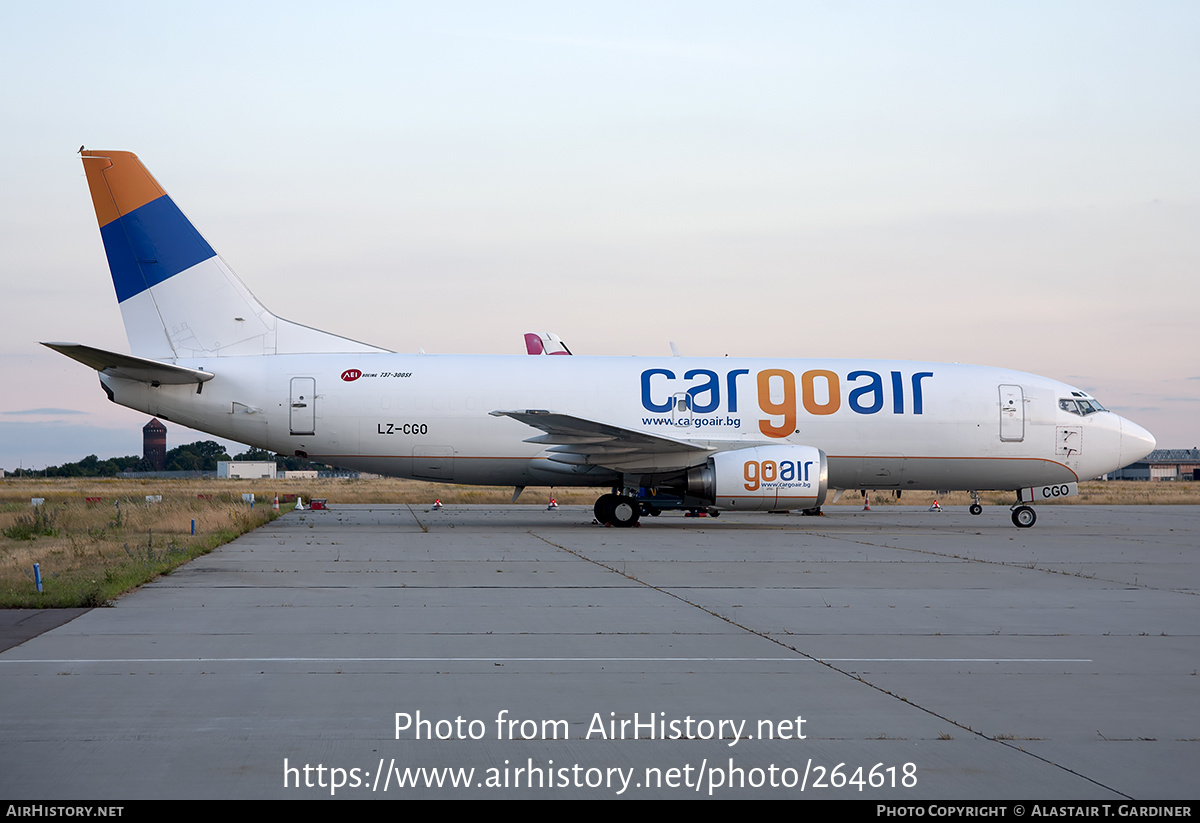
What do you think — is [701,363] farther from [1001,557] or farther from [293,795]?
[293,795]

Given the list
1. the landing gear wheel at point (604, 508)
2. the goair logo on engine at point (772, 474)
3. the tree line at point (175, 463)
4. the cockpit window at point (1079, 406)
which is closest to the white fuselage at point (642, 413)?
the cockpit window at point (1079, 406)

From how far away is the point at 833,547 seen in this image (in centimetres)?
1788

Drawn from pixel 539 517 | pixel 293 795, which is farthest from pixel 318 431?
pixel 293 795

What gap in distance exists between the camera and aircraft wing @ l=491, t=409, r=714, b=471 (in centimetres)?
2077

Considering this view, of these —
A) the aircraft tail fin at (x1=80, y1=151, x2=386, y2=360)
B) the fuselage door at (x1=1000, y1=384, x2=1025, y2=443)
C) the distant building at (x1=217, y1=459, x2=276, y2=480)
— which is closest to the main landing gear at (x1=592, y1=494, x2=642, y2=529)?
the aircraft tail fin at (x1=80, y1=151, x2=386, y2=360)

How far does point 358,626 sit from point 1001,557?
36.1ft

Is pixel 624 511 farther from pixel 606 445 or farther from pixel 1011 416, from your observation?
pixel 1011 416

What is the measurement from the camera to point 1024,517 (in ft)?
78.2

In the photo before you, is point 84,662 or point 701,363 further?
point 701,363

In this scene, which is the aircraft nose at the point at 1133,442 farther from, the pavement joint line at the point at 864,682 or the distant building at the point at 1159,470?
the distant building at the point at 1159,470

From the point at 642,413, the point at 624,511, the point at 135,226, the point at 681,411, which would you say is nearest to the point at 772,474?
the point at 681,411

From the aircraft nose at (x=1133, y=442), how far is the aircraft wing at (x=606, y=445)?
33.5 ft

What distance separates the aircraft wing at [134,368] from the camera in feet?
65.8

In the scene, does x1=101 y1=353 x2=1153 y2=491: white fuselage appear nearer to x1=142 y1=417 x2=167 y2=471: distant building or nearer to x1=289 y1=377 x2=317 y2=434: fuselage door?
x1=289 y1=377 x2=317 y2=434: fuselage door
